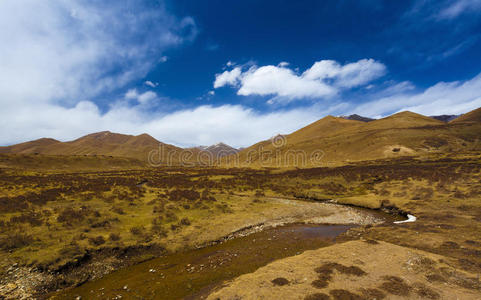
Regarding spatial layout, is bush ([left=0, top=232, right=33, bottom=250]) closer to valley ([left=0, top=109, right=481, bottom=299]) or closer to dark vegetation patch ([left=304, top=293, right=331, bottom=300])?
valley ([left=0, top=109, right=481, bottom=299])

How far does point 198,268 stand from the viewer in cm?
1398

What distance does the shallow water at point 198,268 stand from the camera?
1157cm

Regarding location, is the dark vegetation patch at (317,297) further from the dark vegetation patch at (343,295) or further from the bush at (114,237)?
the bush at (114,237)

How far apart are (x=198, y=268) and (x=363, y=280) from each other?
9.84 metres

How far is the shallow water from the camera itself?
37.9 ft

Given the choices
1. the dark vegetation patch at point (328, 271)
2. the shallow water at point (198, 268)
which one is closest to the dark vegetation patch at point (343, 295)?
the dark vegetation patch at point (328, 271)

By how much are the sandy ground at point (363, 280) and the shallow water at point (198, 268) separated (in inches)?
74.7

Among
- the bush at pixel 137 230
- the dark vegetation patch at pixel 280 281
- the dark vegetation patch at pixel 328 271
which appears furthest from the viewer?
the bush at pixel 137 230

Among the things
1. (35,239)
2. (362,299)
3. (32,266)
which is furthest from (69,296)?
(362,299)

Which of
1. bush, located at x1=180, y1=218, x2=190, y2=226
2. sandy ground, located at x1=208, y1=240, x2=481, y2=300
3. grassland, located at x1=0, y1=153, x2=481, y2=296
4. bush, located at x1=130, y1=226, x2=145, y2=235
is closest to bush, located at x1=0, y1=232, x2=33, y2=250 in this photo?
grassland, located at x1=0, y1=153, x2=481, y2=296

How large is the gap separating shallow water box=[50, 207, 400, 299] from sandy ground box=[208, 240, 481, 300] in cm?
190

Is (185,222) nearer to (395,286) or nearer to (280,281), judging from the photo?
(280,281)

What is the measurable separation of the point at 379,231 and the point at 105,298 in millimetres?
21412

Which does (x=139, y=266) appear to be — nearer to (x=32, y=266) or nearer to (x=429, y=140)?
(x=32, y=266)
